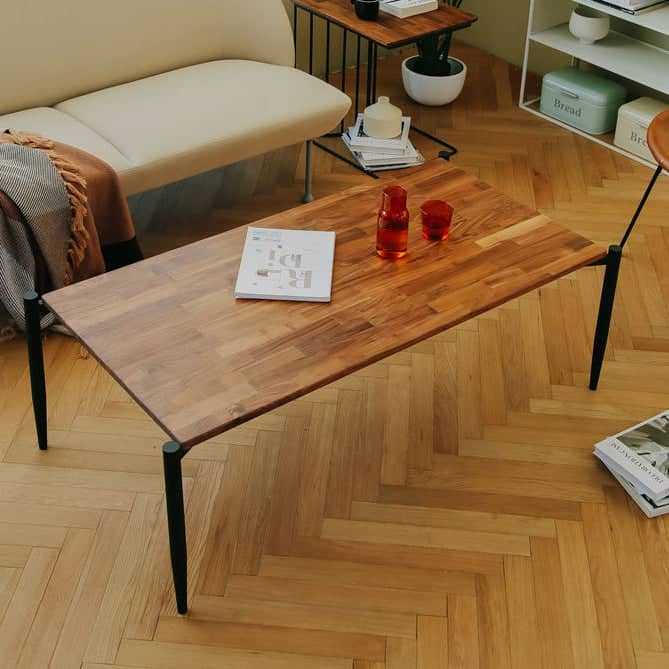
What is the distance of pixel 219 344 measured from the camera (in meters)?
2.05

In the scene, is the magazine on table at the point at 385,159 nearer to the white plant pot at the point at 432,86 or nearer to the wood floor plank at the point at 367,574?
the white plant pot at the point at 432,86

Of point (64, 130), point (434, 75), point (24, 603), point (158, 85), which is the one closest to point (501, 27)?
point (434, 75)

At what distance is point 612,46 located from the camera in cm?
370

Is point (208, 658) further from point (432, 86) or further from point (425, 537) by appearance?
point (432, 86)

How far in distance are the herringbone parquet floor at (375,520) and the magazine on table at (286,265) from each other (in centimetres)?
43

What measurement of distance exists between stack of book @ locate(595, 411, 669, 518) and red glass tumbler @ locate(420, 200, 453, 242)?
61 centimetres

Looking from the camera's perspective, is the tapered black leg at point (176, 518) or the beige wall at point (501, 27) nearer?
the tapered black leg at point (176, 518)

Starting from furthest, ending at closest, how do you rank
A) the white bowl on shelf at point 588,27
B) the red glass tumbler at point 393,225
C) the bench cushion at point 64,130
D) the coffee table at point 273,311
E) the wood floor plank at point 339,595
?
the white bowl on shelf at point 588,27
the bench cushion at point 64,130
the red glass tumbler at point 393,225
the wood floor plank at point 339,595
the coffee table at point 273,311

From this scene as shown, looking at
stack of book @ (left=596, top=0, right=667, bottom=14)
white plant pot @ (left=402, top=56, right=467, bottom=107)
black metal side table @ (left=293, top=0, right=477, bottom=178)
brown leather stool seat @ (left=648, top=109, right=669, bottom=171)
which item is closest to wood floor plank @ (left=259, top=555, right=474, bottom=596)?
brown leather stool seat @ (left=648, top=109, right=669, bottom=171)

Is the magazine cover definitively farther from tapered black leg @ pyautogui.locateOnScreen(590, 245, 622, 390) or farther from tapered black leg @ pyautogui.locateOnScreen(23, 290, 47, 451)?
tapered black leg @ pyautogui.locateOnScreen(23, 290, 47, 451)

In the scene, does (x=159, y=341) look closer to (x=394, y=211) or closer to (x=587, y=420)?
(x=394, y=211)

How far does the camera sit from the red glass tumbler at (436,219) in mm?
2359

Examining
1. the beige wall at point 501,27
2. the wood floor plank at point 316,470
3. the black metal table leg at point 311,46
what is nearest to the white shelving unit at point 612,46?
the beige wall at point 501,27

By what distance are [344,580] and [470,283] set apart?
27.0 inches
